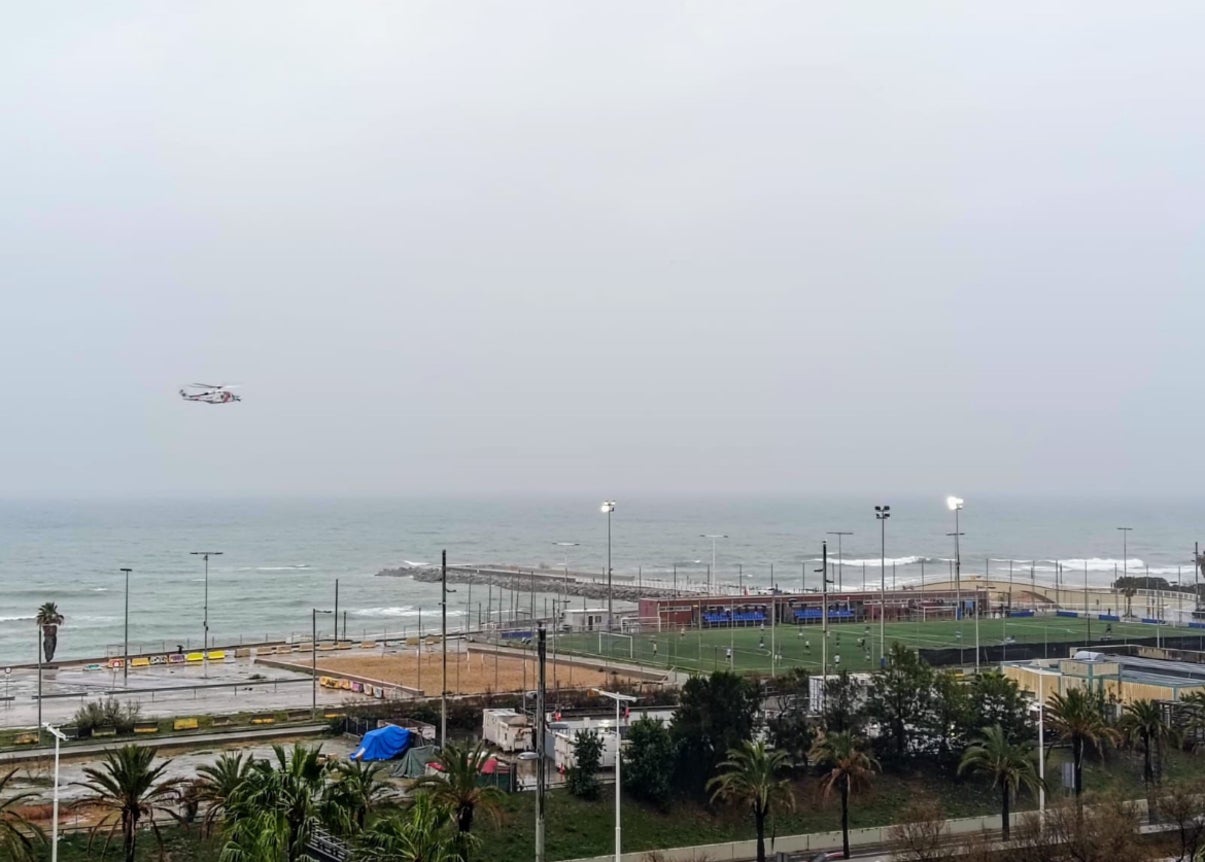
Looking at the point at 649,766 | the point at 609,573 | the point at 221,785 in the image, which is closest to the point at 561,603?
the point at 609,573

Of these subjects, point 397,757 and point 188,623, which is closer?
point 397,757

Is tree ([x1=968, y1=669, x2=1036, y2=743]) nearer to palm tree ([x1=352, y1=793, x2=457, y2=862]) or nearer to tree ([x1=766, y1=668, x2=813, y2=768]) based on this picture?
tree ([x1=766, y1=668, x2=813, y2=768])

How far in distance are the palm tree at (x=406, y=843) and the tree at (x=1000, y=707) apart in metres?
23.3

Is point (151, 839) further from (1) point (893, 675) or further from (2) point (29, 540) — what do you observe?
(2) point (29, 540)

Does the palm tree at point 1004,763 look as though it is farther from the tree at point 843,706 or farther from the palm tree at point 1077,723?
the tree at point 843,706

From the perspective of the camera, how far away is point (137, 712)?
152ft

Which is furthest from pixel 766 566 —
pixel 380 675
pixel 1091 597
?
pixel 380 675

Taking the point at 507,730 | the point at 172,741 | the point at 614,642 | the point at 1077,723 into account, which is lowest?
the point at 614,642

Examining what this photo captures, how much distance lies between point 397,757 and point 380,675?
23.6 metres

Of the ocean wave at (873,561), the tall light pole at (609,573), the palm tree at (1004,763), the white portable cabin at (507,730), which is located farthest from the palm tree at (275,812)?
the ocean wave at (873,561)

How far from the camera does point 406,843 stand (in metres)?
19.8

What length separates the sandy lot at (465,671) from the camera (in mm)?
53406

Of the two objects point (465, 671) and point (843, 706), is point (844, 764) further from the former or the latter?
point (465, 671)

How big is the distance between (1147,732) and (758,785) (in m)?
15.0
